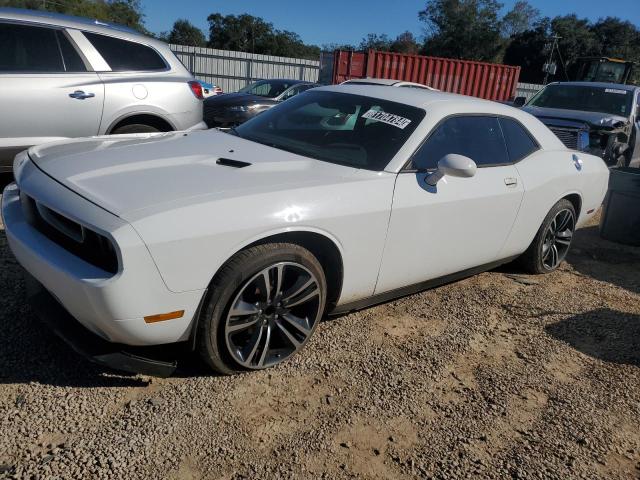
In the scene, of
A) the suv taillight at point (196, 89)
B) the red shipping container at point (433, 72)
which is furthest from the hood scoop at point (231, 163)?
the red shipping container at point (433, 72)

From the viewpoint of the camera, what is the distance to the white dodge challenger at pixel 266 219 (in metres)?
2.30

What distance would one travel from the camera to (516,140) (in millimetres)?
4117

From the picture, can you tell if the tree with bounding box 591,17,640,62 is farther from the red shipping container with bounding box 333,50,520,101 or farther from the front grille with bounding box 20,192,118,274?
the front grille with bounding box 20,192,118,274

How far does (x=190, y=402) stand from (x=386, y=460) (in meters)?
0.96

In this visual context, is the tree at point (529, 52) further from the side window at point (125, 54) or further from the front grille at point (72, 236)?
the front grille at point (72, 236)

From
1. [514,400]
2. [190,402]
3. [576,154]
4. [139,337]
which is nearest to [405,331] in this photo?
[514,400]

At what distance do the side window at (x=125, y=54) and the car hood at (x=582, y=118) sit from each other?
5935 mm

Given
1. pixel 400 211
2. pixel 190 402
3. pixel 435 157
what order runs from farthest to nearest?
pixel 435 157 → pixel 400 211 → pixel 190 402

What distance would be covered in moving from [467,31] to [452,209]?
63.9m

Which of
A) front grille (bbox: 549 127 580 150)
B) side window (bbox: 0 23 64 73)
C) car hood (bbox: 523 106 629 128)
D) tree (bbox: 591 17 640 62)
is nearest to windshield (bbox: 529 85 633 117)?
car hood (bbox: 523 106 629 128)

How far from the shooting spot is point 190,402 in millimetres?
2553

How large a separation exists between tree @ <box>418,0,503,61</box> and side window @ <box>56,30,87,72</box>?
201 ft

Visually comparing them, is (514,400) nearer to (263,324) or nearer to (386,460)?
(386,460)

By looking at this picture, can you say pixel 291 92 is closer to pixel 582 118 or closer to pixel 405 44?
pixel 582 118
